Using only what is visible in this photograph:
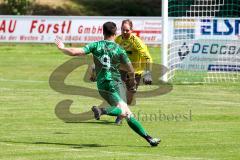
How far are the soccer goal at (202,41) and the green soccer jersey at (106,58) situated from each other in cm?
1423

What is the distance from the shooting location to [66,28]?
42281 millimetres

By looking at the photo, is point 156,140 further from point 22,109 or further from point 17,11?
point 17,11

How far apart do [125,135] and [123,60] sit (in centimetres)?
176

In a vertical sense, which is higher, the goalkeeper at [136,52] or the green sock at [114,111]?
the green sock at [114,111]

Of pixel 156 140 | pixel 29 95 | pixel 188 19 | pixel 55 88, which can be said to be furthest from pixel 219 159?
pixel 188 19

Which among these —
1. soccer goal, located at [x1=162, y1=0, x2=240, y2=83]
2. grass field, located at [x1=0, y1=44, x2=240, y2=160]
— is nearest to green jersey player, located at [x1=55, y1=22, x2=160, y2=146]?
grass field, located at [x1=0, y1=44, x2=240, y2=160]

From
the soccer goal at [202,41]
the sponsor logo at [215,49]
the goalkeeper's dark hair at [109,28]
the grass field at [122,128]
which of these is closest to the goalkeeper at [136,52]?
the grass field at [122,128]

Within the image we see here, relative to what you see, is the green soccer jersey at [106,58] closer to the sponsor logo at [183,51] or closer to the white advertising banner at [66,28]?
the sponsor logo at [183,51]

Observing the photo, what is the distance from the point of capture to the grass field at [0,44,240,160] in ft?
43.1

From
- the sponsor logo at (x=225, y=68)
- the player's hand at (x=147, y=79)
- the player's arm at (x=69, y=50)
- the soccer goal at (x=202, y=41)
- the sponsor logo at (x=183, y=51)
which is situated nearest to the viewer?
the player's arm at (x=69, y=50)

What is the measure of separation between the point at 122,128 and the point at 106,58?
2.76 m

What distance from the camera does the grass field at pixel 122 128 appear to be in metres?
13.1

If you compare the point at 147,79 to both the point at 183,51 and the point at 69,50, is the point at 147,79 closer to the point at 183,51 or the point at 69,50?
the point at 69,50

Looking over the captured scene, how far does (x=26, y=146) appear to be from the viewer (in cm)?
1375
